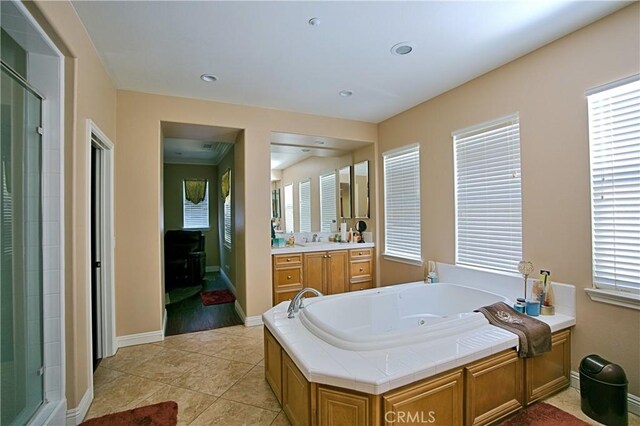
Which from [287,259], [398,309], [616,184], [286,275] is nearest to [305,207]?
[287,259]

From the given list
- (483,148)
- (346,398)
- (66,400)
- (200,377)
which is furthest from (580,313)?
(66,400)

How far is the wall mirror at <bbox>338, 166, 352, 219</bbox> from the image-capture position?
4812mm

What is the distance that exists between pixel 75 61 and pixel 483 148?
3.31m

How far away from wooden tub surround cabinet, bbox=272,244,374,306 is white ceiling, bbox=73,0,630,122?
6.74ft

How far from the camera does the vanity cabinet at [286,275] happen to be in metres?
3.79

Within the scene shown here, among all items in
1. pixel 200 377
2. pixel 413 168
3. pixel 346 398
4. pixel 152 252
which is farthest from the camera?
pixel 413 168

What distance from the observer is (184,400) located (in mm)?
2148

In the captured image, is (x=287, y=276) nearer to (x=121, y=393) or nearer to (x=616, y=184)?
(x=121, y=393)

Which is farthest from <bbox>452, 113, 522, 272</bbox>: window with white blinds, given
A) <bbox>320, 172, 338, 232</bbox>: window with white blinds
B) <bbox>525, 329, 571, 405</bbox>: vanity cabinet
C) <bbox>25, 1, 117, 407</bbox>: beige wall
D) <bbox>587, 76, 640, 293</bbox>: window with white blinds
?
<bbox>25, 1, 117, 407</bbox>: beige wall

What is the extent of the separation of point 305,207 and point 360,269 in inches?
51.2

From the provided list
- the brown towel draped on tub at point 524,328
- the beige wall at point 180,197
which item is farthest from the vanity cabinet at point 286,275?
the beige wall at point 180,197

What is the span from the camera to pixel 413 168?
375 cm

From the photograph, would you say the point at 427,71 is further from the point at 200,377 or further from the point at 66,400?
the point at 66,400

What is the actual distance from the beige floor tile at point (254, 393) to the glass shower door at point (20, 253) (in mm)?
1134
